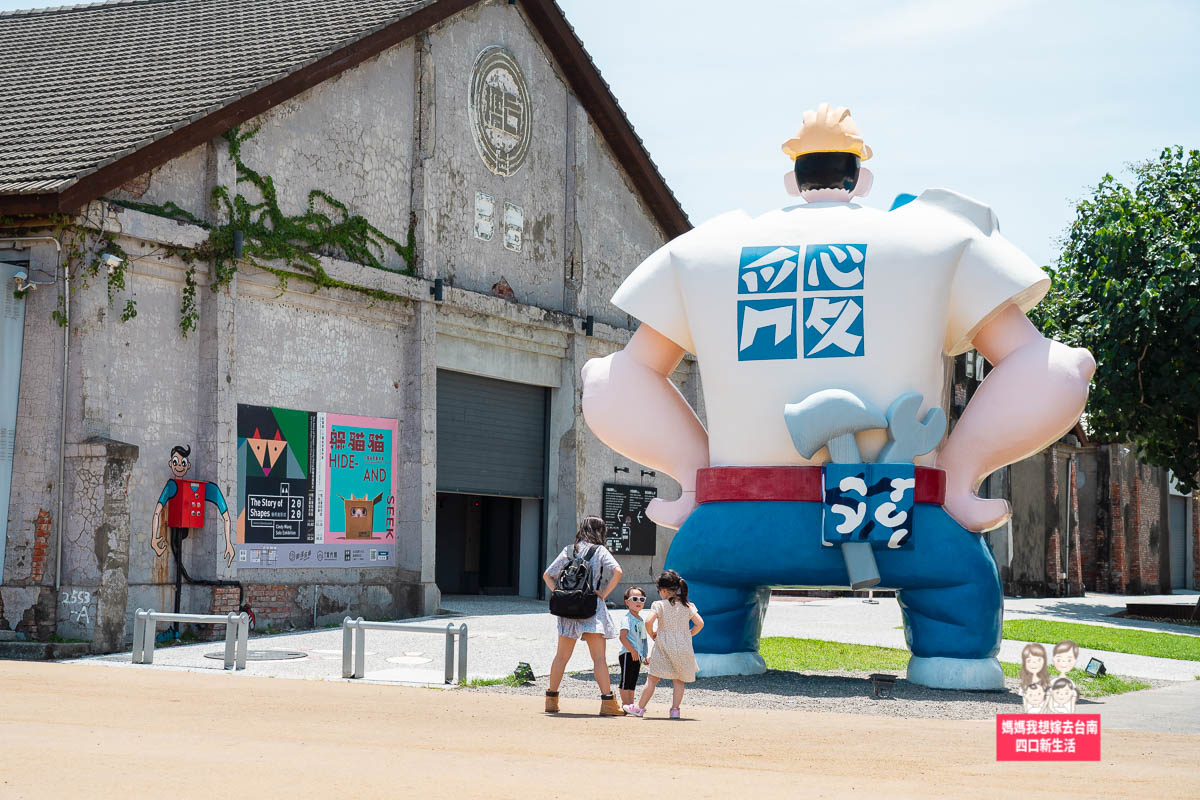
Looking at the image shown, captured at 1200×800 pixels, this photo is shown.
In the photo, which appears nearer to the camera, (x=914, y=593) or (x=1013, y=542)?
(x=914, y=593)

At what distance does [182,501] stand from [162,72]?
556 centimetres

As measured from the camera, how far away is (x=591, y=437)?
2194cm

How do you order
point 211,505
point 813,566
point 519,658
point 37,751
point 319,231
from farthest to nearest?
point 319,231 < point 211,505 < point 519,658 < point 813,566 < point 37,751

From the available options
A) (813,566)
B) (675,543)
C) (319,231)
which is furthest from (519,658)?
(319,231)

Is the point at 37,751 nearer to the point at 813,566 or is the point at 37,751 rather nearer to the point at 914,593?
the point at 813,566

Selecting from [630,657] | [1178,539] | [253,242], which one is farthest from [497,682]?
[1178,539]

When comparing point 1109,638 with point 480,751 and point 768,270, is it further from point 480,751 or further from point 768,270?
point 480,751

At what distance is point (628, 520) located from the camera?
896 inches

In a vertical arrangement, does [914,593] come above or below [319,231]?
below

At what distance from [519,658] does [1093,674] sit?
211 inches

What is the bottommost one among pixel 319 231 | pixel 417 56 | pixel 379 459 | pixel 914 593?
pixel 914 593

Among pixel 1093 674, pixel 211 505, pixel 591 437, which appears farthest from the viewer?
pixel 591 437

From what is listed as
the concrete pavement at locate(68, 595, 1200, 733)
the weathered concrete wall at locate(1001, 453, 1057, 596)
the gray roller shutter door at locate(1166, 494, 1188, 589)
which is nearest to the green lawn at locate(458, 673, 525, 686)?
the concrete pavement at locate(68, 595, 1200, 733)

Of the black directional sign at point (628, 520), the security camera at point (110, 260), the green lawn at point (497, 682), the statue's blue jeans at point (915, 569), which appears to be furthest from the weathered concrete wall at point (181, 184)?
the black directional sign at point (628, 520)
